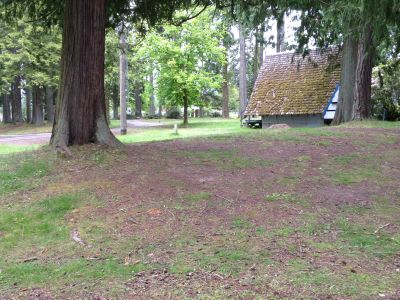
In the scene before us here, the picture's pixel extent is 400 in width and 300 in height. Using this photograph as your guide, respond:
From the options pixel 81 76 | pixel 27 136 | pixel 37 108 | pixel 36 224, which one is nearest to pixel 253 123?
pixel 27 136

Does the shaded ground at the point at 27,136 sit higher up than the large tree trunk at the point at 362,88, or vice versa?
the large tree trunk at the point at 362,88

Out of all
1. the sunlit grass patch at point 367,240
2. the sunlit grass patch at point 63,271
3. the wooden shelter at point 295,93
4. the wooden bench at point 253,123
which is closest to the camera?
the sunlit grass patch at point 63,271

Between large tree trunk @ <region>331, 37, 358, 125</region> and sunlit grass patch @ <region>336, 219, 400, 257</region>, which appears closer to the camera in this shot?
sunlit grass patch @ <region>336, 219, 400, 257</region>

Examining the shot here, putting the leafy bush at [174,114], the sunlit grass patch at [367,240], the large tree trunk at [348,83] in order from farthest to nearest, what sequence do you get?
the leafy bush at [174,114], the large tree trunk at [348,83], the sunlit grass patch at [367,240]

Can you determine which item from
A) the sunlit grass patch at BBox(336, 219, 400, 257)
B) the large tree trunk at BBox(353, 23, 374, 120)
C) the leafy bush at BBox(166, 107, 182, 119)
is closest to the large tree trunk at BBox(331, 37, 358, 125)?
the large tree trunk at BBox(353, 23, 374, 120)

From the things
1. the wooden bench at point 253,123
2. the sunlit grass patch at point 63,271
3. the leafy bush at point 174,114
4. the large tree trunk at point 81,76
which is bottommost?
the sunlit grass patch at point 63,271

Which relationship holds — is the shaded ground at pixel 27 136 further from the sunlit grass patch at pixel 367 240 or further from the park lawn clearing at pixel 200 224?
the sunlit grass patch at pixel 367 240

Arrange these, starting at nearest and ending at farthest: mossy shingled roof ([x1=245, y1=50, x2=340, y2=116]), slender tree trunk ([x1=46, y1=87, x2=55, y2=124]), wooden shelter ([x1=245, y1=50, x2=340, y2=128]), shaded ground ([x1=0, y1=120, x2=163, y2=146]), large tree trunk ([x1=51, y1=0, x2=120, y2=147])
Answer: large tree trunk ([x1=51, y1=0, x2=120, y2=147]) → shaded ground ([x1=0, y1=120, x2=163, y2=146]) → wooden shelter ([x1=245, y1=50, x2=340, y2=128]) → mossy shingled roof ([x1=245, y1=50, x2=340, y2=116]) → slender tree trunk ([x1=46, y1=87, x2=55, y2=124])

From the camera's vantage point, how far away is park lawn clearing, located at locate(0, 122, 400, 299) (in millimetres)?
4195

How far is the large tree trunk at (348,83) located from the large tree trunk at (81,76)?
10.8 m

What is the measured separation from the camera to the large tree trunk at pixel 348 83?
16.4m

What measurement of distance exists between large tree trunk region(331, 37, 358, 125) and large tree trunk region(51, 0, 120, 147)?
35.4 ft

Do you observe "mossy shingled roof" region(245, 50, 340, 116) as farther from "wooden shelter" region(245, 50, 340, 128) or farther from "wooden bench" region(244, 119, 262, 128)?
"wooden bench" region(244, 119, 262, 128)

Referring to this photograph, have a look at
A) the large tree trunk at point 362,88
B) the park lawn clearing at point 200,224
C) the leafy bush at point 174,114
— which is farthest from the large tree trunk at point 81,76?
the leafy bush at point 174,114
